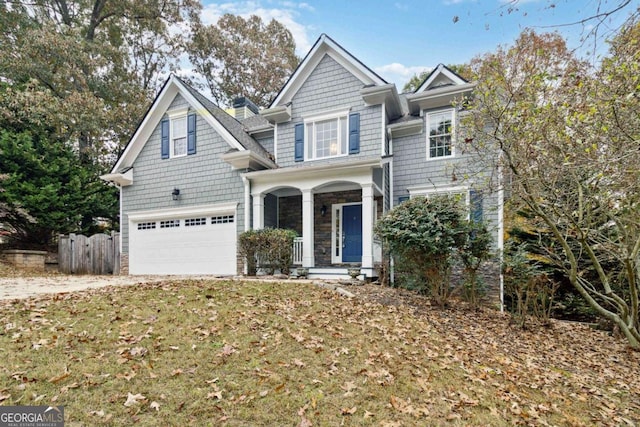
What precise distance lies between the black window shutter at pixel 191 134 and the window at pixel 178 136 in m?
0.27

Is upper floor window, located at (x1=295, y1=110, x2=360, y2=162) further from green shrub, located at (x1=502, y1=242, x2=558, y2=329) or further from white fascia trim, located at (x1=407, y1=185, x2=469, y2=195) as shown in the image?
green shrub, located at (x1=502, y1=242, x2=558, y2=329)

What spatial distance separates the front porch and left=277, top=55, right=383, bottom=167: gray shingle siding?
123 cm

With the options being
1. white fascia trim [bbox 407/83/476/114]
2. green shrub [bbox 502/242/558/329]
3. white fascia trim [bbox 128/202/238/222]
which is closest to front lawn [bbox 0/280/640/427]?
green shrub [bbox 502/242/558/329]

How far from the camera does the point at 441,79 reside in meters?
11.2

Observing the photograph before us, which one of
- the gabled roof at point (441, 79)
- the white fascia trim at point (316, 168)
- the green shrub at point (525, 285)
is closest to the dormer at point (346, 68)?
the gabled roof at point (441, 79)

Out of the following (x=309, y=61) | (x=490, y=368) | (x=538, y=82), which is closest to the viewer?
(x=490, y=368)

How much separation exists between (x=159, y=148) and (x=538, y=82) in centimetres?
1208

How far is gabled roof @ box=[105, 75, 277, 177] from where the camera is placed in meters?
11.6

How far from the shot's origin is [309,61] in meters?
11.7

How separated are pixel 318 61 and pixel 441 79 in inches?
164

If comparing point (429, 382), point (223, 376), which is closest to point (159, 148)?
point (223, 376)

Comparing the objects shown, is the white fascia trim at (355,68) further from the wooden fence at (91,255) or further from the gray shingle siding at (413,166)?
the wooden fence at (91,255)

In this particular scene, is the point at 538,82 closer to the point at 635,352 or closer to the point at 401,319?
the point at 401,319

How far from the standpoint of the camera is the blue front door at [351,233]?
11906 mm
